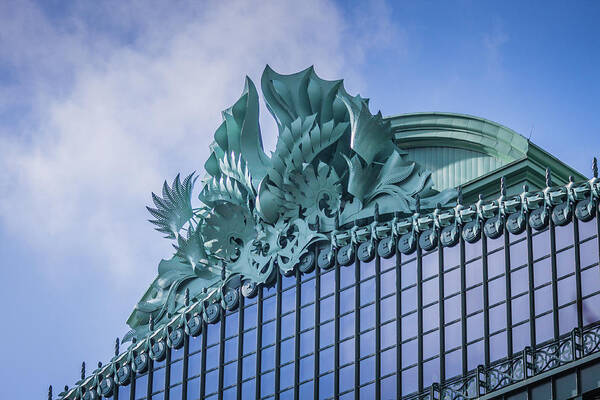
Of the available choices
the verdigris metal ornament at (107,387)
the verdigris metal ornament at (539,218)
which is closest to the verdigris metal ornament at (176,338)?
the verdigris metal ornament at (107,387)

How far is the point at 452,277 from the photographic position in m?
59.5

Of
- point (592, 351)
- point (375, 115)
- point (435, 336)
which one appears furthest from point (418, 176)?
point (592, 351)

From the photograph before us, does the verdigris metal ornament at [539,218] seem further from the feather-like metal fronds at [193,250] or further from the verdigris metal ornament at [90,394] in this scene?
the verdigris metal ornament at [90,394]

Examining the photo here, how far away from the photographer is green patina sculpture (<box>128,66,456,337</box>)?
210 feet

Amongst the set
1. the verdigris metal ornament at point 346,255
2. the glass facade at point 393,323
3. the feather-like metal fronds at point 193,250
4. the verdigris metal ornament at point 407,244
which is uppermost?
the feather-like metal fronds at point 193,250

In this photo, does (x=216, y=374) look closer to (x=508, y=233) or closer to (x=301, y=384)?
(x=301, y=384)

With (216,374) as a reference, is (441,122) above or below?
above

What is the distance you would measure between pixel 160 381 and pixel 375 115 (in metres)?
12.5

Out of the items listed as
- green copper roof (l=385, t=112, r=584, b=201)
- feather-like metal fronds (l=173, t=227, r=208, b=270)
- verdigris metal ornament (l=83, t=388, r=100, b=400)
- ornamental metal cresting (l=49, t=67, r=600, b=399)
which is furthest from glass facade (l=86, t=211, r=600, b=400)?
green copper roof (l=385, t=112, r=584, b=201)

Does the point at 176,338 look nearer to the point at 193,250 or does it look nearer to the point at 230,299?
the point at 230,299

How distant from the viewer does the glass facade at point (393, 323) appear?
56.5 m

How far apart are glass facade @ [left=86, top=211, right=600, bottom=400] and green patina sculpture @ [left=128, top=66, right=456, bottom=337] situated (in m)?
1.77

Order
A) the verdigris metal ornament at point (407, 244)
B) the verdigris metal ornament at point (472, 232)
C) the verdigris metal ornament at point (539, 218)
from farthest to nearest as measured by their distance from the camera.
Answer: the verdigris metal ornament at point (407, 244) < the verdigris metal ornament at point (472, 232) < the verdigris metal ornament at point (539, 218)

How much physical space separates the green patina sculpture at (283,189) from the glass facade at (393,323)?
5.80ft
